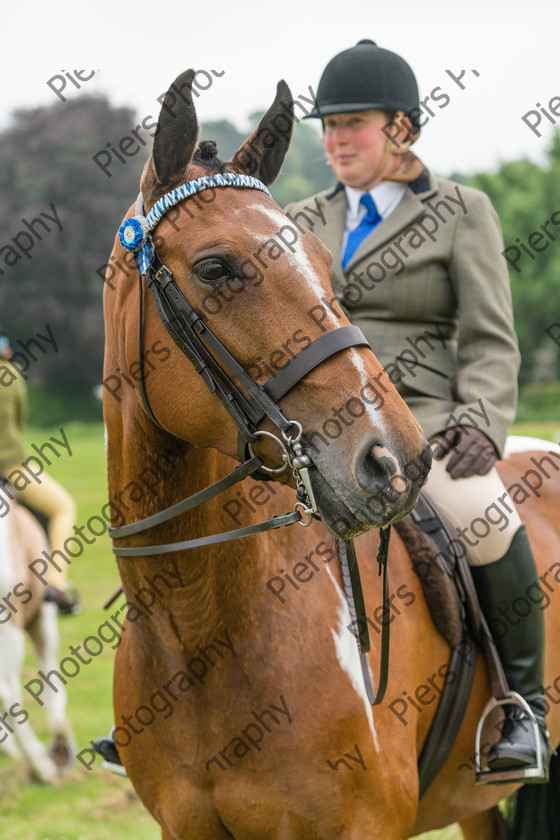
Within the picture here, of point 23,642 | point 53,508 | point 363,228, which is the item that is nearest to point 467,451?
point 363,228

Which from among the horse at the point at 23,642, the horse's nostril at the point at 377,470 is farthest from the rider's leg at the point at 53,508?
the horse's nostril at the point at 377,470

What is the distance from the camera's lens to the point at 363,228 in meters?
3.75

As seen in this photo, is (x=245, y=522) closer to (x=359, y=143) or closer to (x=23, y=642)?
(x=359, y=143)

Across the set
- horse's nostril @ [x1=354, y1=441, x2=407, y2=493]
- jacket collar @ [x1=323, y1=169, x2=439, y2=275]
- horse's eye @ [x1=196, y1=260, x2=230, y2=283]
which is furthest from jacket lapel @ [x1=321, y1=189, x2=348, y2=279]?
horse's nostril @ [x1=354, y1=441, x2=407, y2=493]

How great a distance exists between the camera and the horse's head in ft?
7.11

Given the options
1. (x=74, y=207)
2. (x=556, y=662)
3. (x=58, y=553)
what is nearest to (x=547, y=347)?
(x=74, y=207)

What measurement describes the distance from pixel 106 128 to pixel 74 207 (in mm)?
4633

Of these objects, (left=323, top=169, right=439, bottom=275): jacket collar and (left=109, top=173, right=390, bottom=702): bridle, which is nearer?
(left=109, top=173, right=390, bottom=702): bridle

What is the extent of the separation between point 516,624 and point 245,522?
1.31 metres

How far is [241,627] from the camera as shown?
8.93 ft

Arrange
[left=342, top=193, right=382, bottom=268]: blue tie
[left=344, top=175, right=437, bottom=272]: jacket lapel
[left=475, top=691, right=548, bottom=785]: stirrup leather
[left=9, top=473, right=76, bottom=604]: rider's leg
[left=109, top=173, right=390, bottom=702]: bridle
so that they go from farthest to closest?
[left=9, top=473, right=76, bottom=604]: rider's leg → [left=342, top=193, right=382, bottom=268]: blue tie → [left=344, top=175, right=437, bottom=272]: jacket lapel → [left=475, top=691, right=548, bottom=785]: stirrup leather → [left=109, top=173, right=390, bottom=702]: bridle

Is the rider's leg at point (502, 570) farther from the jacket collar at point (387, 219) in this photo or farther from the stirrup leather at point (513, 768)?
the jacket collar at point (387, 219)

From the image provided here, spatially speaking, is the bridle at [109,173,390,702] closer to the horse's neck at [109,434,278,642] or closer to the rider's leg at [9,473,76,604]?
the horse's neck at [109,434,278,642]

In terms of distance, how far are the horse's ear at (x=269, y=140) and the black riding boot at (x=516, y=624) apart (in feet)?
5.64
